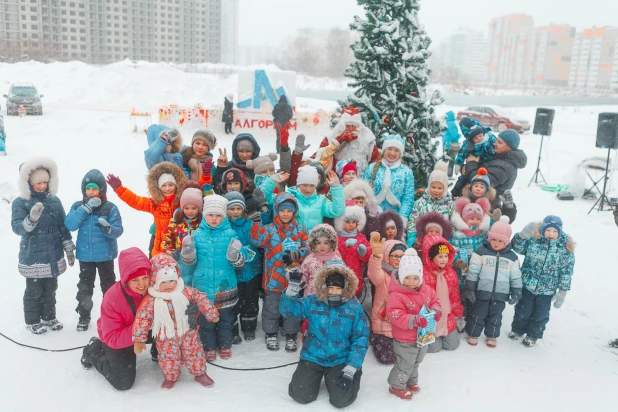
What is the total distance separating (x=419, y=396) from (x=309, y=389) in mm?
937

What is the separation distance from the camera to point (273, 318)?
4723 millimetres

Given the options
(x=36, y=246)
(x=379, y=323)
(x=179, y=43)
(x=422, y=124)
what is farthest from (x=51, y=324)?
(x=179, y=43)

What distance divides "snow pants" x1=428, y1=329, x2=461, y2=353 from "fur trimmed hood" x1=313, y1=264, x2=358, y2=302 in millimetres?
1362

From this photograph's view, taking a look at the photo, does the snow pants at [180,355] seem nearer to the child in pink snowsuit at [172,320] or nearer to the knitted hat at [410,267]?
the child in pink snowsuit at [172,320]

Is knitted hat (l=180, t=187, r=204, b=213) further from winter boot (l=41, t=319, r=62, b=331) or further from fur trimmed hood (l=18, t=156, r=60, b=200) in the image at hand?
winter boot (l=41, t=319, r=62, b=331)

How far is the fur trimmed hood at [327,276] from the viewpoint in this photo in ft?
13.0

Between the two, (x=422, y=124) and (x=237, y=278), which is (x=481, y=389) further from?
(x=422, y=124)

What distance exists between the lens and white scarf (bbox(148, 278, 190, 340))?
3.90 metres

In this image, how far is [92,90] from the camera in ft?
90.9

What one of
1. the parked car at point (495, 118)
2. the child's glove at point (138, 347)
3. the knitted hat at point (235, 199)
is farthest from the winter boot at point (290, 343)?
the parked car at point (495, 118)

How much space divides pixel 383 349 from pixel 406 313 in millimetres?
794

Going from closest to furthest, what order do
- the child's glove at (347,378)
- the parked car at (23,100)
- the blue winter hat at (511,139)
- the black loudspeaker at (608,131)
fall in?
1. the child's glove at (347,378)
2. the blue winter hat at (511,139)
3. the black loudspeaker at (608,131)
4. the parked car at (23,100)

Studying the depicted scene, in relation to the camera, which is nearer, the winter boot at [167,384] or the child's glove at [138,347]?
the child's glove at [138,347]

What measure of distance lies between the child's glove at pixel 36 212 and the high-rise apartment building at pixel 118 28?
51.7 metres
